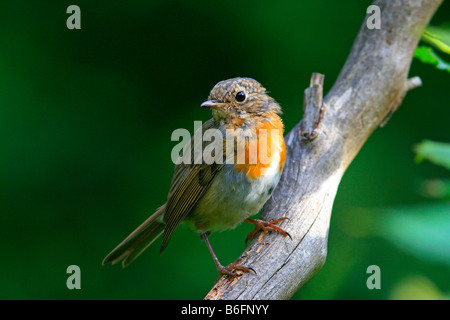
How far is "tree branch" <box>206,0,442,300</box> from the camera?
261 centimetres

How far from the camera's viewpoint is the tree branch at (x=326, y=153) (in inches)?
103

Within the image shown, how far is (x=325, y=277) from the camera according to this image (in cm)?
381

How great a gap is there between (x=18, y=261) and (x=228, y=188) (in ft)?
8.08

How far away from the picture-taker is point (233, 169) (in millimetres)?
2928

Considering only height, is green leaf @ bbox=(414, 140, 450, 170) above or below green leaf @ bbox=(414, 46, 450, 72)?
below

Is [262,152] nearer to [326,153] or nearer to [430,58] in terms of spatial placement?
[326,153]

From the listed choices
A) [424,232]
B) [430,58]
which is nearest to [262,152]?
[430,58]

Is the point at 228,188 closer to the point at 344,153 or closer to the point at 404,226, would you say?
the point at 344,153

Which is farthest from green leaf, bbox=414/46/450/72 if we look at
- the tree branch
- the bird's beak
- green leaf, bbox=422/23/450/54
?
the bird's beak

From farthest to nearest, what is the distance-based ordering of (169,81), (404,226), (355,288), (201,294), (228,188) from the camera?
(169,81)
(201,294)
(355,288)
(228,188)
(404,226)

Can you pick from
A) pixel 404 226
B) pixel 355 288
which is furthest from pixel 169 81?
pixel 404 226

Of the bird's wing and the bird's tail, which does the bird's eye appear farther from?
the bird's tail

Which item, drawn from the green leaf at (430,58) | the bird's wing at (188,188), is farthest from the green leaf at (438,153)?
the bird's wing at (188,188)

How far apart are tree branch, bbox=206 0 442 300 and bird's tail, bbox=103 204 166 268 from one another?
83 cm
